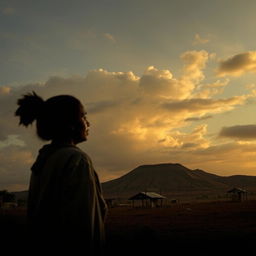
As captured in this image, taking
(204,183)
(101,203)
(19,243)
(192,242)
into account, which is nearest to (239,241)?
(192,242)

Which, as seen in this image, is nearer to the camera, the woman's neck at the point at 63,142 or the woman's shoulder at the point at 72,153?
the woman's shoulder at the point at 72,153

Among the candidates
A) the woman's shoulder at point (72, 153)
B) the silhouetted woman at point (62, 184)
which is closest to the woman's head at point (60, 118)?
the silhouetted woman at point (62, 184)

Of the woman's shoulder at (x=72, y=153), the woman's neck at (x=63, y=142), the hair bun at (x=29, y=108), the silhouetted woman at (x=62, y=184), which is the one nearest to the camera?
the silhouetted woman at (x=62, y=184)

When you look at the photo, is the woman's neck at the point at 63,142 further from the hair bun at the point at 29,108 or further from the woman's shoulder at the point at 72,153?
the hair bun at the point at 29,108

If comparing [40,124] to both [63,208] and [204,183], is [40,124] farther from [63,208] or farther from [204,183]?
[204,183]

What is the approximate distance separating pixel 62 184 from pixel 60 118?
1.77 feet

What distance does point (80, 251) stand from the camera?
230 cm

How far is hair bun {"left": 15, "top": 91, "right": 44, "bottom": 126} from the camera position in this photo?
2.88m

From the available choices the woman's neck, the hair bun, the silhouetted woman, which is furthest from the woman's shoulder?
the hair bun

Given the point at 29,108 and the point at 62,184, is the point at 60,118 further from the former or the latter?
→ the point at 62,184

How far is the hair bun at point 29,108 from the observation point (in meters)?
2.88

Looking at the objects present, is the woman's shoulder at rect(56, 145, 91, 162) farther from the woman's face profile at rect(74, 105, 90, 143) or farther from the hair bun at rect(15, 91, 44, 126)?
the hair bun at rect(15, 91, 44, 126)

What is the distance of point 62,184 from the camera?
244cm

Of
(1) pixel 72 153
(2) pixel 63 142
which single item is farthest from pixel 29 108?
(1) pixel 72 153
